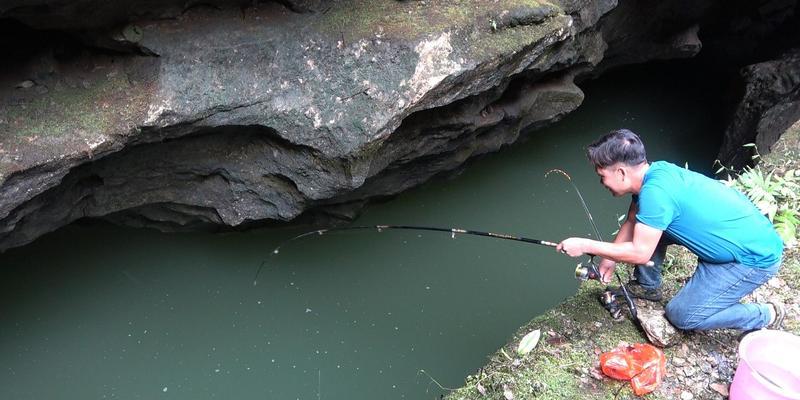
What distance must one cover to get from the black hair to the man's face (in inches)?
1.4

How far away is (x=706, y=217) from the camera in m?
3.21

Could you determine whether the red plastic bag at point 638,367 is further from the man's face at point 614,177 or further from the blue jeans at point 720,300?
the man's face at point 614,177

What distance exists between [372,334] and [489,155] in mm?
2811

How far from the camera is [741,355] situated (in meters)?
3.16

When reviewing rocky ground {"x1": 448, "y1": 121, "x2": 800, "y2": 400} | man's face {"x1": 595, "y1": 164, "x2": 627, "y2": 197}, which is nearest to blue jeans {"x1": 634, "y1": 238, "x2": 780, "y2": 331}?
rocky ground {"x1": 448, "y1": 121, "x2": 800, "y2": 400}

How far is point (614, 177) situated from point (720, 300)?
3.25 ft

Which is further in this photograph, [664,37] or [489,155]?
[664,37]

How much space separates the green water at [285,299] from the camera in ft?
15.7

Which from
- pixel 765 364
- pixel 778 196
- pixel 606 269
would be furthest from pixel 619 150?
pixel 778 196

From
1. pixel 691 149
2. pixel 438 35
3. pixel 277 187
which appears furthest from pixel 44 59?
pixel 691 149

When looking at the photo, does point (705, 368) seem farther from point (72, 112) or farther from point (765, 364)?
→ point (72, 112)

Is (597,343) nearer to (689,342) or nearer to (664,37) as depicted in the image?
(689,342)

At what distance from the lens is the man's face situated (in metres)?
3.15

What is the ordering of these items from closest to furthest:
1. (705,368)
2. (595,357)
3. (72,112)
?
1. (705,368)
2. (595,357)
3. (72,112)
